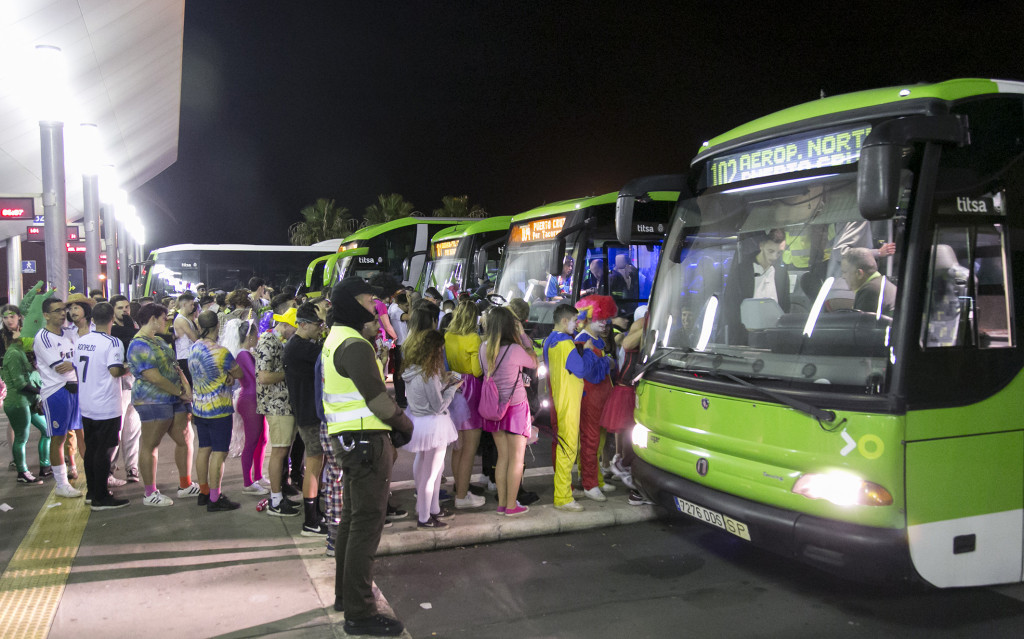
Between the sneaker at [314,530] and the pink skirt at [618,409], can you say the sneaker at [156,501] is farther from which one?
the pink skirt at [618,409]

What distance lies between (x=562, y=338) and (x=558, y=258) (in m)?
4.50

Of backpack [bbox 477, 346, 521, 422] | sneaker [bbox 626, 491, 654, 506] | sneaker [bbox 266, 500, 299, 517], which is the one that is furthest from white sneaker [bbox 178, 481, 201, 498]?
sneaker [bbox 626, 491, 654, 506]

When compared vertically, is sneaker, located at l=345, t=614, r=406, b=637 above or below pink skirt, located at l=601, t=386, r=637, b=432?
below

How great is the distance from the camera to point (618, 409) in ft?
22.0

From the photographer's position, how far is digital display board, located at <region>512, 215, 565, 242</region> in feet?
38.1

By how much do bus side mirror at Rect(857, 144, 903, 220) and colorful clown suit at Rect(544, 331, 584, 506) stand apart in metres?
2.91

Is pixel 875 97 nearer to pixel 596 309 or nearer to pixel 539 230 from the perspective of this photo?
Answer: pixel 596 309

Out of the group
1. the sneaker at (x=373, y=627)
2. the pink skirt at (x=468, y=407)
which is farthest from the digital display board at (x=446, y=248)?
the sneaker at (x=373, y=627)

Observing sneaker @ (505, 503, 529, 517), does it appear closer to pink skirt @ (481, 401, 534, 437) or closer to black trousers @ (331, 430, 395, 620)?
pink skirt @ (481, 401, 534, 437)

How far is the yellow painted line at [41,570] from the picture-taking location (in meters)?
4.28

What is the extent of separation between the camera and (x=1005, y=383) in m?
4.23

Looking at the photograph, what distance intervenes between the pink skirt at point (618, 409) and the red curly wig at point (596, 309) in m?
0.72

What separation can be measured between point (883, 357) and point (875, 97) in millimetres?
1694

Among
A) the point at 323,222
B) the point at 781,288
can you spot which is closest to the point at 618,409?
the point at 781,288
